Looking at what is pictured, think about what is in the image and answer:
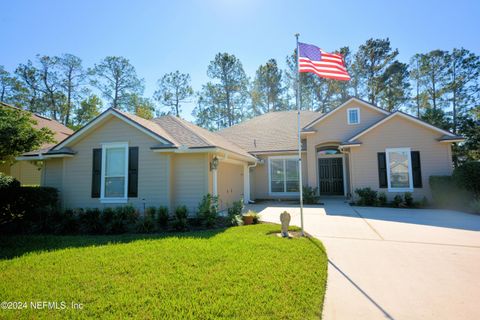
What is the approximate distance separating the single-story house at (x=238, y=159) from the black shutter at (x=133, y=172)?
39 millimetres

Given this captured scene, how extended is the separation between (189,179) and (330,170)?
34.6 feet

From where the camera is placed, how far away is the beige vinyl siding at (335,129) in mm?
14180

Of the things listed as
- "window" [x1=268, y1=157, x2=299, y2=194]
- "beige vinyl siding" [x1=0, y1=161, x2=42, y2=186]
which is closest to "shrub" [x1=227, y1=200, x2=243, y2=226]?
"window" [x1=268, y1=157, x2=299, y2=194]

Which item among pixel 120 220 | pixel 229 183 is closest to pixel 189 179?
pixel 120 220

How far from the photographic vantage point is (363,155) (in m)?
12.9

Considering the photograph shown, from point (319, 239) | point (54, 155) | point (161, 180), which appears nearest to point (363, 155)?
point (319, 239)

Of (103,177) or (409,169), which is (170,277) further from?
(409,169)

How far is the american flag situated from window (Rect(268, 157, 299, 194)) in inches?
307

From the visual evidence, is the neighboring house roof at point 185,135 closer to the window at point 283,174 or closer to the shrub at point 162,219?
the shrub at point 162,219

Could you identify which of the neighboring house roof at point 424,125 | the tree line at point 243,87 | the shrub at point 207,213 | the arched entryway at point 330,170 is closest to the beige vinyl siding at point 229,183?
the shrub at point 207,213

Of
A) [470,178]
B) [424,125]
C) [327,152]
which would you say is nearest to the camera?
[470,178]

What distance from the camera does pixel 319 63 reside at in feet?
24.5

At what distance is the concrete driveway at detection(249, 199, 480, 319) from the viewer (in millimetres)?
3050

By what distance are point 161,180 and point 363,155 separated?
10.5 m
